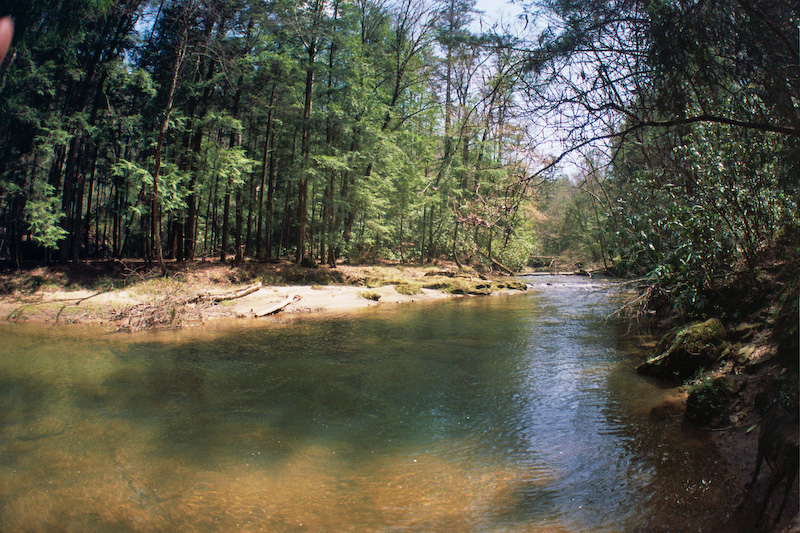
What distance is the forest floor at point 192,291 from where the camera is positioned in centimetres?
1340

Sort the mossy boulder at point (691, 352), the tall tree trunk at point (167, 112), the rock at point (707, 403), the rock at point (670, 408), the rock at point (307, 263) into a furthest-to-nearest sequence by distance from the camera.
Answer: the rock at point (307, 263) < the tall tree trunk at point (167, 112) < the mossy boulder at point (691, 352) < the rock at point (670, 408) < the rock at point (707, 403)

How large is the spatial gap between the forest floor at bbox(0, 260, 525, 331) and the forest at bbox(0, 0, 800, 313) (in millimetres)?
1429

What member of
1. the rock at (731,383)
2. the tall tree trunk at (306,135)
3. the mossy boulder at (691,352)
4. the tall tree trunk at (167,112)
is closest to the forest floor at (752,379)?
the rock at (731,383)

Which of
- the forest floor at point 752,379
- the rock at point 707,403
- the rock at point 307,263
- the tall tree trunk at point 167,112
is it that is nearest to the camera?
the forest floor at point 752,379

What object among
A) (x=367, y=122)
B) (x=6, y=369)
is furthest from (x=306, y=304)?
(x=367, y=122)

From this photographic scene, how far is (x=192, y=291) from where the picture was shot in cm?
1462

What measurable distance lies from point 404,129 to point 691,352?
77.7ft

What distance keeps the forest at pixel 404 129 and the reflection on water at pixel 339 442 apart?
282 cm

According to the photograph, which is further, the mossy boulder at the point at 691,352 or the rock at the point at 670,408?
the mossy boulder at the point at 691,352

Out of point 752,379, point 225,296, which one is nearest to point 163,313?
point 225,296

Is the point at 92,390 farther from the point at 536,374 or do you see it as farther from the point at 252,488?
the point at 536,374

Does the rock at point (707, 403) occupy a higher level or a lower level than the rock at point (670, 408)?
higher

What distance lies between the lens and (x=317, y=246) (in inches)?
1088

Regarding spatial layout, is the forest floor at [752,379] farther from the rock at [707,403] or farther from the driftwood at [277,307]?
the driftwood at [277,307]
